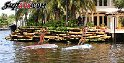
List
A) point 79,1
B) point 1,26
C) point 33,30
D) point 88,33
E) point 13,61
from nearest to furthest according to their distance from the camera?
point 13,61 → point 88,33 → point 33,30 → point 79,1 → point 1,26

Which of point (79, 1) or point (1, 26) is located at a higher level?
point (79, 1)

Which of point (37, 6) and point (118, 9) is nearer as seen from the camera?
point (37, 6)

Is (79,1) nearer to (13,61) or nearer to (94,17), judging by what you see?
(94,17)

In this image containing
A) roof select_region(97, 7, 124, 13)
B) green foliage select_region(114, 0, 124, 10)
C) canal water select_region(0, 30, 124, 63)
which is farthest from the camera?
roof select_region(97, 7, 124, 13)

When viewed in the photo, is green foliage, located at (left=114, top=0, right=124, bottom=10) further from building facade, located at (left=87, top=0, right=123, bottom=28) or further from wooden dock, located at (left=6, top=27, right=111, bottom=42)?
wooden dock, located at (left=6, top=27, right=111, bottom=42)

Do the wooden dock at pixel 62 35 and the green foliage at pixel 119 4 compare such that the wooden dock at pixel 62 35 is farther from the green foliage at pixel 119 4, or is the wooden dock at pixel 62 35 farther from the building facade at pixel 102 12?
the building facade at pixel 102 12

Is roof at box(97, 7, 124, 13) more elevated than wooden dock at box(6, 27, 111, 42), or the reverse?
roof at box(97, 7, 124, 13)

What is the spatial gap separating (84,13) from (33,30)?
15.4 metres

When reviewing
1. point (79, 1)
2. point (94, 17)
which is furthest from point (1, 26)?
point (79, 1)

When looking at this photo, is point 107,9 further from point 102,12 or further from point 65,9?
point 65,9

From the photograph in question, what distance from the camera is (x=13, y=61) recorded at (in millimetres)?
33188

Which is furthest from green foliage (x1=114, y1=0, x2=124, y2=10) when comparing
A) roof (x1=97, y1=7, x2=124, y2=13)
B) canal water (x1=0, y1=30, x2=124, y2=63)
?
canal water (x1=0, y1=30, x2=124, y2=63)

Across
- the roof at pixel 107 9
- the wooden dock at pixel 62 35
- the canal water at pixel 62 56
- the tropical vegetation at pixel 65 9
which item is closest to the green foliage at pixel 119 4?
the roof at pixel 107 9

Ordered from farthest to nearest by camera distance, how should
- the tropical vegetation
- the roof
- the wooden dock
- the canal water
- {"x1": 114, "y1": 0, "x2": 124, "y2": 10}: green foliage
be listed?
the roof, {"x1": 114, "y1": 0, "x2": 124, "y2": 10}: green foliage, the tropical vegetation, the wooden dock, the canal water
